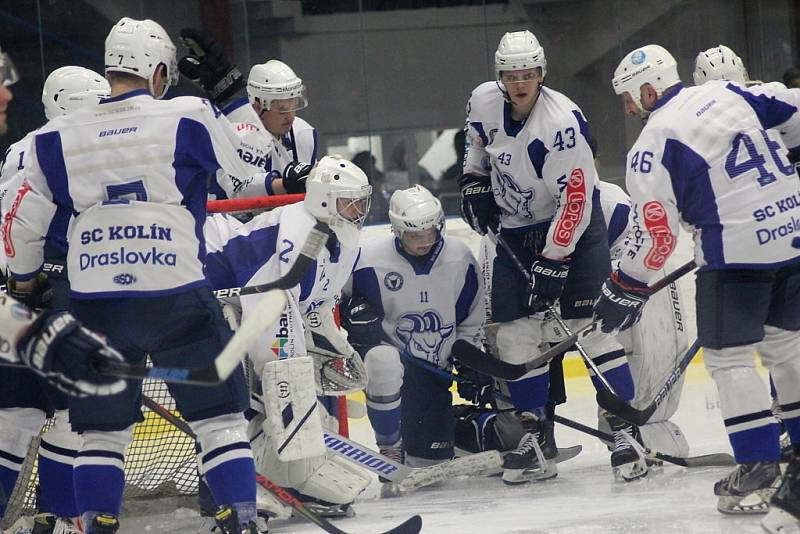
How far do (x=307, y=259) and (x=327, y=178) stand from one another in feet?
0.73

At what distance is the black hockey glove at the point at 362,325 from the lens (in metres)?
4.08

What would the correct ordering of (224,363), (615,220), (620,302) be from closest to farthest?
(224,363) → (620,302) → (615,220)

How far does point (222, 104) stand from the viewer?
4242mm

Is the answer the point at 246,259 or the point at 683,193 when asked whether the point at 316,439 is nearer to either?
the point at 246,259

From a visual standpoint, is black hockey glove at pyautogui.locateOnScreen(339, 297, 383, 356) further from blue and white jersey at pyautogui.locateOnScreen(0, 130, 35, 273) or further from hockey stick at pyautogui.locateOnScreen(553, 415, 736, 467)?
blue and white jersey at pyautogui.locateOnScreen(0, 130, 35, 273)

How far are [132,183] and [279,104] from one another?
4.63 ft

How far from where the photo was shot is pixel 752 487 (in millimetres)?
3029

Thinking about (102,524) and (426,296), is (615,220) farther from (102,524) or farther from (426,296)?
(102,524)

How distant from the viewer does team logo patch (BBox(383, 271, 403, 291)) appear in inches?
163

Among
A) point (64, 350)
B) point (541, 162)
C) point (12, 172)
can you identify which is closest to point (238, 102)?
point (12, 172)

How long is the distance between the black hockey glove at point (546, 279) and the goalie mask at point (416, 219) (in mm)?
339

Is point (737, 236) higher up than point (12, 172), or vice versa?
point (12, 172)

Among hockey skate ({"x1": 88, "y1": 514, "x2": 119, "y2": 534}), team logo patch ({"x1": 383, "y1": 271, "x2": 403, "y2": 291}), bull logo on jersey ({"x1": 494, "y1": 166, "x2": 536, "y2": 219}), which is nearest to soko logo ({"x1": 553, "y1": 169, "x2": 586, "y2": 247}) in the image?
bull logo on jersey ({"x1": 494, "y1": 166, "x2": 536, "y2": 219})

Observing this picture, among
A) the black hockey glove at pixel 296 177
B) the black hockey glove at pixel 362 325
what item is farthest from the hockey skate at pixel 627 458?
the black hockey glove at pixel 296 177
